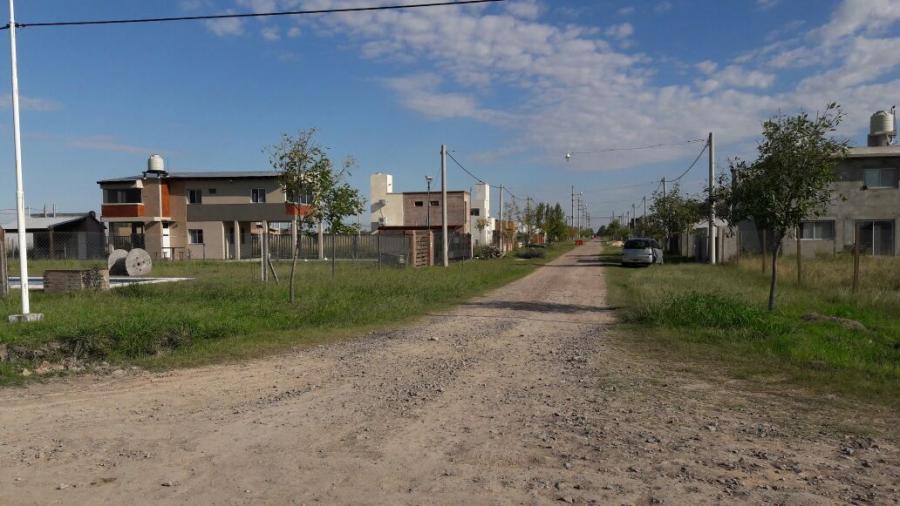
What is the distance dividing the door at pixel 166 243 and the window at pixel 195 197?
103 inches

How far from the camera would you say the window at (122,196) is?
4694 cm

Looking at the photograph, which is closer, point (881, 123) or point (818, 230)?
point (818, 230)

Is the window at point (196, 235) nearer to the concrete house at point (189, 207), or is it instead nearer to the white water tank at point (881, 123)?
the concrete house at point (189, 207)

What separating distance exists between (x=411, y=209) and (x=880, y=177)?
40015 millimetres

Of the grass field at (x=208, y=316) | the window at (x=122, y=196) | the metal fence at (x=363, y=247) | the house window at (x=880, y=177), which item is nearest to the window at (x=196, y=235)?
the window at (x=122, y=196)

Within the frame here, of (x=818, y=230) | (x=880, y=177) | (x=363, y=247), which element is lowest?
(x=363, y=247)

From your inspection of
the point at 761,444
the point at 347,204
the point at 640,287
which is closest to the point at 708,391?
the point at 761,444

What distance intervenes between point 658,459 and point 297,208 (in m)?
12.4

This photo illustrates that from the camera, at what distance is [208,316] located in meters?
12.2

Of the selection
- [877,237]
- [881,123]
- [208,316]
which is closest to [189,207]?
[208,316]

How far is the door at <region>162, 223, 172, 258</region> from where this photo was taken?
46406 mm

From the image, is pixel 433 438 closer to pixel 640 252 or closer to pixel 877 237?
pixel 640 252

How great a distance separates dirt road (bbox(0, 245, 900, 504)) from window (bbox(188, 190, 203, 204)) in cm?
4181

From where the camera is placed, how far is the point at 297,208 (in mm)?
15836
